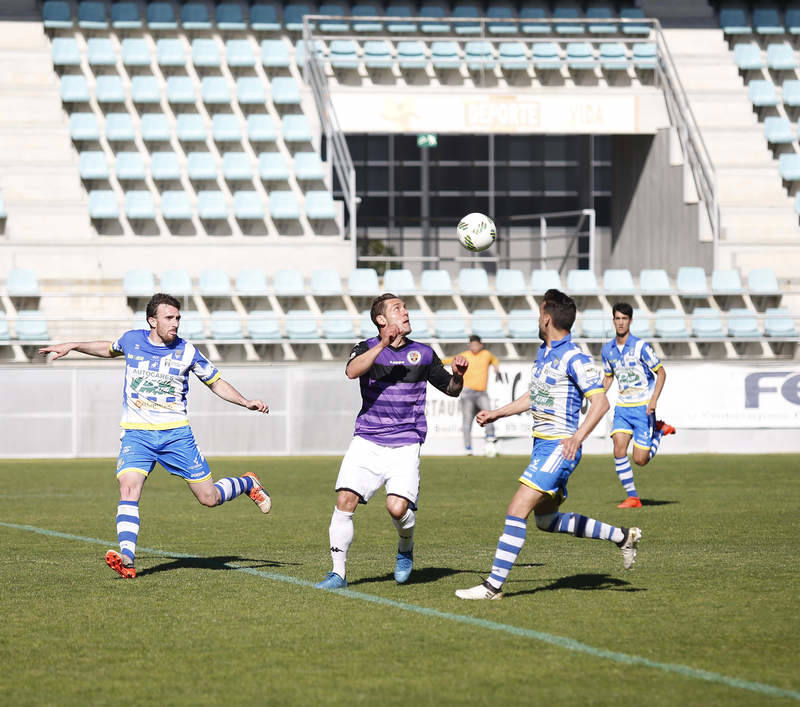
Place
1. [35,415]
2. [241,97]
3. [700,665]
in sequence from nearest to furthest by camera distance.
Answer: [700,665]
[35,415]
[241,97]

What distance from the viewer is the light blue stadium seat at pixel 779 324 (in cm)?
2567

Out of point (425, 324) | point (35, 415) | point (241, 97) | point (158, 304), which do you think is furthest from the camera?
point (241, 97)

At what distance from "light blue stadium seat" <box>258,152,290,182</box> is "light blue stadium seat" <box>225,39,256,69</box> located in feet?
8.09

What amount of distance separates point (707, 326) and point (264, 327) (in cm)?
845

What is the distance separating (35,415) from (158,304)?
13.6 m

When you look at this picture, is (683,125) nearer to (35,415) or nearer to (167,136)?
(167,136)

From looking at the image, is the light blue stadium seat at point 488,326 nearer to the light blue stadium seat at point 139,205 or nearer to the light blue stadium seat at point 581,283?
the light blue stadium seat at point 581,283

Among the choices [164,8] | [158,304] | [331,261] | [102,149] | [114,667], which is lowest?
[114,667]

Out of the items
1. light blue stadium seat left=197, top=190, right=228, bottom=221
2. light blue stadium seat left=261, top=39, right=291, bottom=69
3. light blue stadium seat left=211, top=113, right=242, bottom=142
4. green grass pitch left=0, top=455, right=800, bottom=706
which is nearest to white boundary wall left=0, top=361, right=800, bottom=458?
light blue stadium seat left=197, top=190, right=228, bottom=221

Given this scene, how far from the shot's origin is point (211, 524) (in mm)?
12633

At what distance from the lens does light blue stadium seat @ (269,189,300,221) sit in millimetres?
27688

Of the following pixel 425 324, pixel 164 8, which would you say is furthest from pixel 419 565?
pixel 164 8

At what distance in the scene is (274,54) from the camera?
30.0 m

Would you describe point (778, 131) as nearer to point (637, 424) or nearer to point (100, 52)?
point (100, 52)
